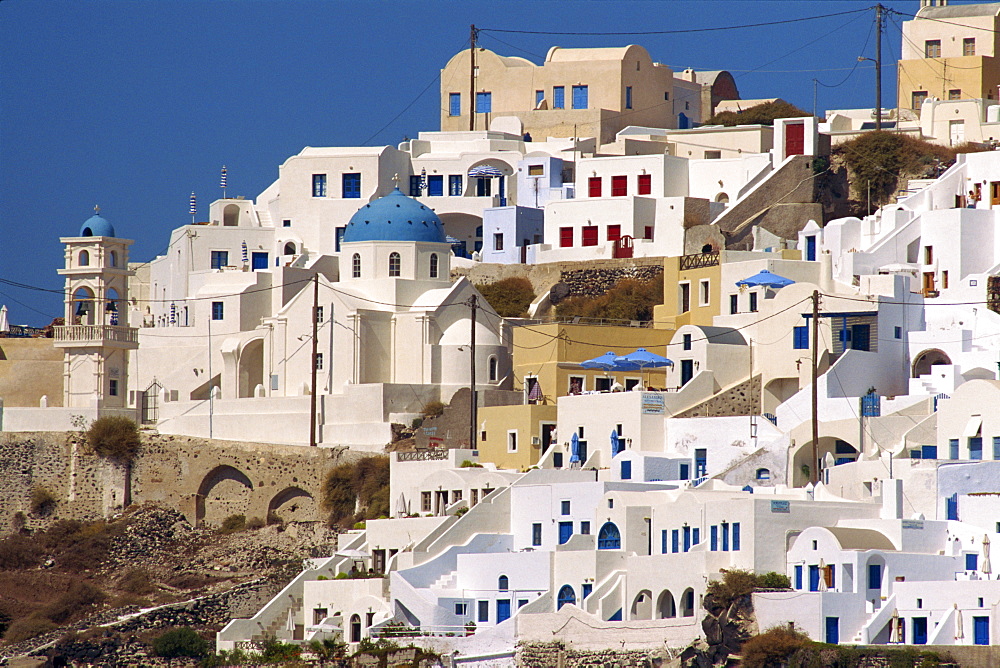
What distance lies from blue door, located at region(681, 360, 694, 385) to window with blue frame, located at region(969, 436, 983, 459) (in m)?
11.8

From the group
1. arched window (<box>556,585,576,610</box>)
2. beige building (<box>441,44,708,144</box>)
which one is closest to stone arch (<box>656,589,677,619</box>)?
arched window (<box>556,585,576,610</box>)

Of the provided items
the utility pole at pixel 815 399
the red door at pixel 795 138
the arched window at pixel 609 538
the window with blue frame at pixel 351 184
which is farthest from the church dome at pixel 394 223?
the arched window at pixel 609 538

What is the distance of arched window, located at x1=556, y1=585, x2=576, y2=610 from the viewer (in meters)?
56.2

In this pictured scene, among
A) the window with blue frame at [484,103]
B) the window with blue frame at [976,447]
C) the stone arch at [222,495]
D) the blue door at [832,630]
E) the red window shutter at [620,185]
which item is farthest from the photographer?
the window with blue frame at [484,103]

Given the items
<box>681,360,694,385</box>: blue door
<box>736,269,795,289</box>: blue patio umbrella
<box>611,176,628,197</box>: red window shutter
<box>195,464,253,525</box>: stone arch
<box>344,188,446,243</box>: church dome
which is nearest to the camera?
<box>681,360,694,385</box>: blue door

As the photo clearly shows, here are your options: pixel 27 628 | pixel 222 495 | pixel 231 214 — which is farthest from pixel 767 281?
pixel 231 214

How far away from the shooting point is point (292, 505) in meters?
70.6

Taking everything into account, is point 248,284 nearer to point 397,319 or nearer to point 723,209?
point 397,319

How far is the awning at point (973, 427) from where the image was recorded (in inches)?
2212

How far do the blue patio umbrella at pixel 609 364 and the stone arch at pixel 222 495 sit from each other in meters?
12.7

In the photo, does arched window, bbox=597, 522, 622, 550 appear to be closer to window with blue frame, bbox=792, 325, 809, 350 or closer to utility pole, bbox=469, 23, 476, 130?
window with blue frame, bbox=792, 325, 809, 350

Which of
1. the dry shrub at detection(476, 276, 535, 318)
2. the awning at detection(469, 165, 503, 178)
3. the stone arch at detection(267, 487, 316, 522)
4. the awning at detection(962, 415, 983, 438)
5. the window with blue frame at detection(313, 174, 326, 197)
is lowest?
the stone arch at detection(267, 487, 316, 522)

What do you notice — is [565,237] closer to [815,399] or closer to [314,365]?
[314,365]

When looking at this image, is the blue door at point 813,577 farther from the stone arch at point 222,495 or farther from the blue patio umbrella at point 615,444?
the stone arch at point 222,495
